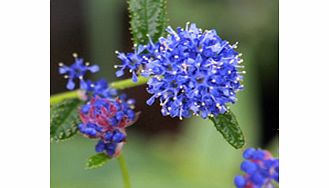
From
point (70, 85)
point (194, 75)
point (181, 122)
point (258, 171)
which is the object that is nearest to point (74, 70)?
point (70, 85)

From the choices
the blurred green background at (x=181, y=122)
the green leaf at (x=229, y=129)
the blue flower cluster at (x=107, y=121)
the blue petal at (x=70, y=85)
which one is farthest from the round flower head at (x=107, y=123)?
the blurred green background at (x=181, y=122)

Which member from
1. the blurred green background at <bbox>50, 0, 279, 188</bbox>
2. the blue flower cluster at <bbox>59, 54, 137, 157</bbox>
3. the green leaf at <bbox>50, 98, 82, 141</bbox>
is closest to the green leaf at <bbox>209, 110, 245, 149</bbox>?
the blue flower cluster at <bbox>59, 54, 137, 157</bbox>

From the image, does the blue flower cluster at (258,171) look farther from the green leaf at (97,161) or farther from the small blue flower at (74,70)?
the small blue flower at (74,70)

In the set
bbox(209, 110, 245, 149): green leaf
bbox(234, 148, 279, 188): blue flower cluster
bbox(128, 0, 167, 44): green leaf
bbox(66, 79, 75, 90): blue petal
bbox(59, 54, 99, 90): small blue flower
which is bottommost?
bbox(234, 148, 279, 188): blue flower cluster

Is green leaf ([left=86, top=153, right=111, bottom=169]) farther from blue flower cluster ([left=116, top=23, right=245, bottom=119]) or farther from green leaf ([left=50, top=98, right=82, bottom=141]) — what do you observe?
blue flower cluster ([left=116, top=23, right=245, bottom=119])

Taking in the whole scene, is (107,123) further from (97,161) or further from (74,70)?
(74,70)
